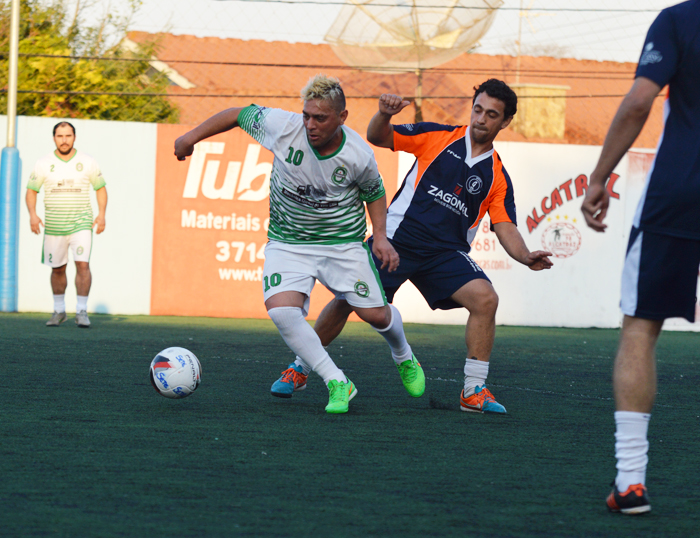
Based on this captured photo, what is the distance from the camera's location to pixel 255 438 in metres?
4.09

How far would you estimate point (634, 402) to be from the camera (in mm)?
3018

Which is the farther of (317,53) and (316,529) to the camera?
(317,53)

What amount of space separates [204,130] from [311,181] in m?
0.63

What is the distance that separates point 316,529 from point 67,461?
125 centimetres

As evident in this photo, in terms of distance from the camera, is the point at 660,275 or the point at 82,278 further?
the point at 82,278

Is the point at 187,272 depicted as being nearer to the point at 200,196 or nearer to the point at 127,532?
the point at 200,196

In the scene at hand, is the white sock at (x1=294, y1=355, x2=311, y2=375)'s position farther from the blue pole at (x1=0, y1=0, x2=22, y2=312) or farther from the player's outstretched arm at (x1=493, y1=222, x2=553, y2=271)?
the blue pole at (x1=0, y1=0, x2=22, y2=312)

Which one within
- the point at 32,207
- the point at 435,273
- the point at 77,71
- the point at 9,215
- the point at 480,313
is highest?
the point at 77,71

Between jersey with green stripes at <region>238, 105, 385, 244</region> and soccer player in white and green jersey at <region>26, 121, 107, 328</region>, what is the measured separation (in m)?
5.34

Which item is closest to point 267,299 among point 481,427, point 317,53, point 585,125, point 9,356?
point 481,427

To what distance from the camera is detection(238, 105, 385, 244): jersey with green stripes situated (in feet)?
15.9

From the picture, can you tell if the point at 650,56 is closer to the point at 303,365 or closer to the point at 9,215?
the point at 303,365

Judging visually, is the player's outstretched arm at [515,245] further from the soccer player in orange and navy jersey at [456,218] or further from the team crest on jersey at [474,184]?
the team crest on jersey at [474,184]

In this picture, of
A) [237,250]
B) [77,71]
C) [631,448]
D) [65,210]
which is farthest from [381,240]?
[77,71]
